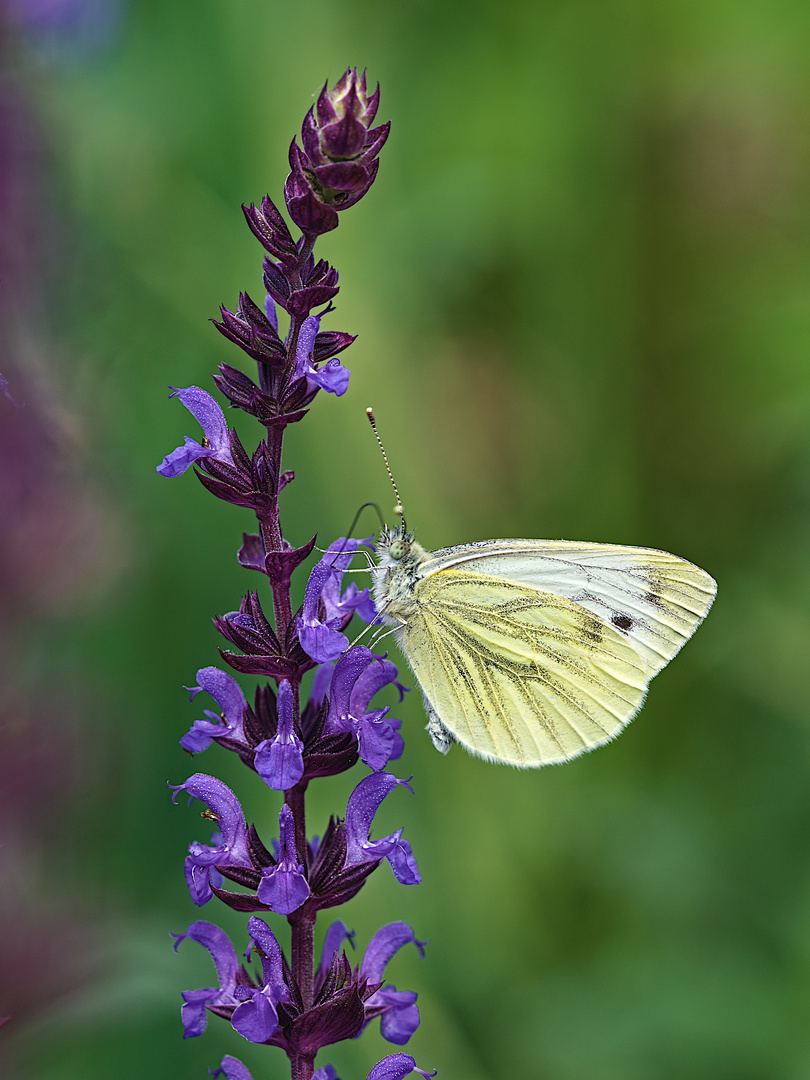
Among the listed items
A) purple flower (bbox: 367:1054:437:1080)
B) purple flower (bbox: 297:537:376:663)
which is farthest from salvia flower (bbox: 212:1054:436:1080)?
purple flower (bbox: 297:537:376:663)

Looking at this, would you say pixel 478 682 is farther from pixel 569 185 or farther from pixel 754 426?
pixel 569 185

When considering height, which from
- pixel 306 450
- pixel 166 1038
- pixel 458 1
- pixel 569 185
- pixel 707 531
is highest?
pixel 458 1

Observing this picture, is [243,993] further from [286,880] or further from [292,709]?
Result: [292,709]

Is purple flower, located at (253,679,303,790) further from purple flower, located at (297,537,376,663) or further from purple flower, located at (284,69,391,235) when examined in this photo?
purple flower, located at (284,69,391,235)

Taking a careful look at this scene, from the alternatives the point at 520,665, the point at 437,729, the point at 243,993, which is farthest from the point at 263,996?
the point at 520,665

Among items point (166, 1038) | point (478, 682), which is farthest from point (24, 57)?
point (166, 1038)

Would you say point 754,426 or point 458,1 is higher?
point 458,1
